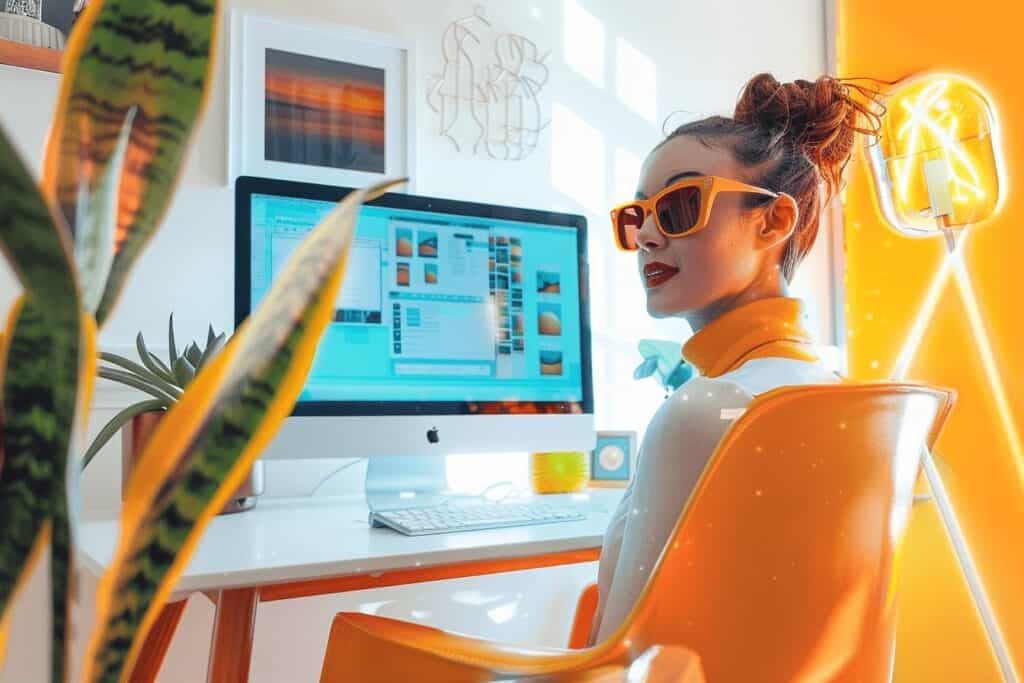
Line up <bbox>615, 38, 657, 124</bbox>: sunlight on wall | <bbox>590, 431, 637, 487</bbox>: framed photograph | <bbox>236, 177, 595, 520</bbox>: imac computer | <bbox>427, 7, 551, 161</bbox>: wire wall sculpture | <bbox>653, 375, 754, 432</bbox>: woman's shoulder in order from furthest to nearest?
1. <bbox>615, 38, 657, 124</bbox>: sunlight on wall
2. <bbox>427, 7, 551, 161</bbox>: wire wall sculpture
3. <bbox>590, 431, 637, 487</bbox>: framed photograph
4. <bbox>236, 177, 595, 520</bbox>: imac computer
5. <bbox>653, 375, 754, 432</bbox>: woman's shoulder

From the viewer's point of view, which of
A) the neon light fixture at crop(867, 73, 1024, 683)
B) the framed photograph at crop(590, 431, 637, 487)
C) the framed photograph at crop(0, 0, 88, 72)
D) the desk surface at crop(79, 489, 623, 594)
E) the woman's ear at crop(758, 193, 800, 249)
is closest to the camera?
the desk surface at crop(79, 489, 623, 594)

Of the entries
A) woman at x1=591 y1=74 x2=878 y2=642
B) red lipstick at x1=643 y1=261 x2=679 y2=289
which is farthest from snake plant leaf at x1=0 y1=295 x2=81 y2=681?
red lipstick at x1=643 y1=261 x2=679 y2=289

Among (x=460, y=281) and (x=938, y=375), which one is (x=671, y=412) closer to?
(x=460, y=281)

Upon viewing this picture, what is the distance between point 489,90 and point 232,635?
1.49 m

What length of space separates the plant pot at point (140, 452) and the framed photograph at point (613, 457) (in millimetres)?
695

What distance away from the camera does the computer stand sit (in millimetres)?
1487

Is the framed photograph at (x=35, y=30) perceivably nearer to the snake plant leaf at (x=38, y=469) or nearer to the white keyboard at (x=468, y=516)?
the white keyboard at (x=468, y=516)

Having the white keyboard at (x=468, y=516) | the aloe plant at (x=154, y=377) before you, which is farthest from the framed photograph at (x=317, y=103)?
the white keyboard at (x=468, y=516)

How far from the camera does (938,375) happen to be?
244cm

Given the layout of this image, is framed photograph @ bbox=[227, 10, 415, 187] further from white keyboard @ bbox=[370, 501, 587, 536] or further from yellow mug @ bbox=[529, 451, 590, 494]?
white keyboard @ bbox=[370, 501, 587, 536]

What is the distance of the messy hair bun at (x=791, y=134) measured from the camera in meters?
1.20

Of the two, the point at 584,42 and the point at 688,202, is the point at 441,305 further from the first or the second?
the point at 584,42

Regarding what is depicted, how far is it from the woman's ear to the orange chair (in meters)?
0.48

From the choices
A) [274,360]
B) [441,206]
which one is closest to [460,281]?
[441,206]
